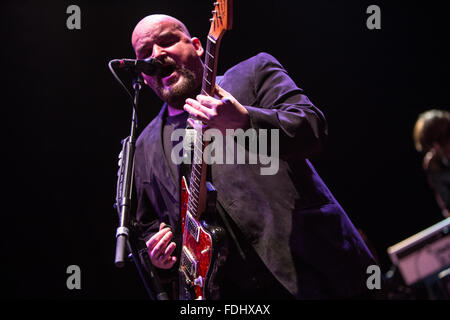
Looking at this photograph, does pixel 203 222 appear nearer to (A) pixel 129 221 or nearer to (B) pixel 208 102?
(A) pixel 129 221

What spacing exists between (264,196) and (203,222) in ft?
0.93

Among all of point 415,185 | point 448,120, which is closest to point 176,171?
point 448,120

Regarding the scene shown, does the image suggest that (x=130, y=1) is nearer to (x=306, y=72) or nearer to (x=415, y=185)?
(x=306, y=72)

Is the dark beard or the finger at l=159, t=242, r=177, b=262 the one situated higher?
the dark beard

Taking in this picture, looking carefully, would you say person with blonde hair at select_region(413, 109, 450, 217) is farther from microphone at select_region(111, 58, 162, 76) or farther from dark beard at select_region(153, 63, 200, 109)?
microphone at select_region(111, 58, 162, 76)

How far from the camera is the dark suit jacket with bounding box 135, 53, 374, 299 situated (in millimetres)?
1470

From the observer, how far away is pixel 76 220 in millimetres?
3406

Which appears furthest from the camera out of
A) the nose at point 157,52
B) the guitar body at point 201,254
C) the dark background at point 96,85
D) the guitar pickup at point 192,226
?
the dark background at point 96,85

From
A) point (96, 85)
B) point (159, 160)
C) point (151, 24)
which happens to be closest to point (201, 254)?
point (159, 160)

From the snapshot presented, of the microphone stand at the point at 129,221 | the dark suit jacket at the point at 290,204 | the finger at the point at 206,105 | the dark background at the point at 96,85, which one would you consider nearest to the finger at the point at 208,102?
the finger at the point at 206,105

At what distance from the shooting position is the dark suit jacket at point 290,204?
57.9 inches

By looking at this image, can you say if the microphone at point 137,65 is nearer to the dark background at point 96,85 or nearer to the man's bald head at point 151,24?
the man's bald head at point 151,24

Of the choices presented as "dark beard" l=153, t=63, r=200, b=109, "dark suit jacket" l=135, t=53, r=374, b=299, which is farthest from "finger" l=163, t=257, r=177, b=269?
"dark beard" l=153, t=63, r=200, b=109
